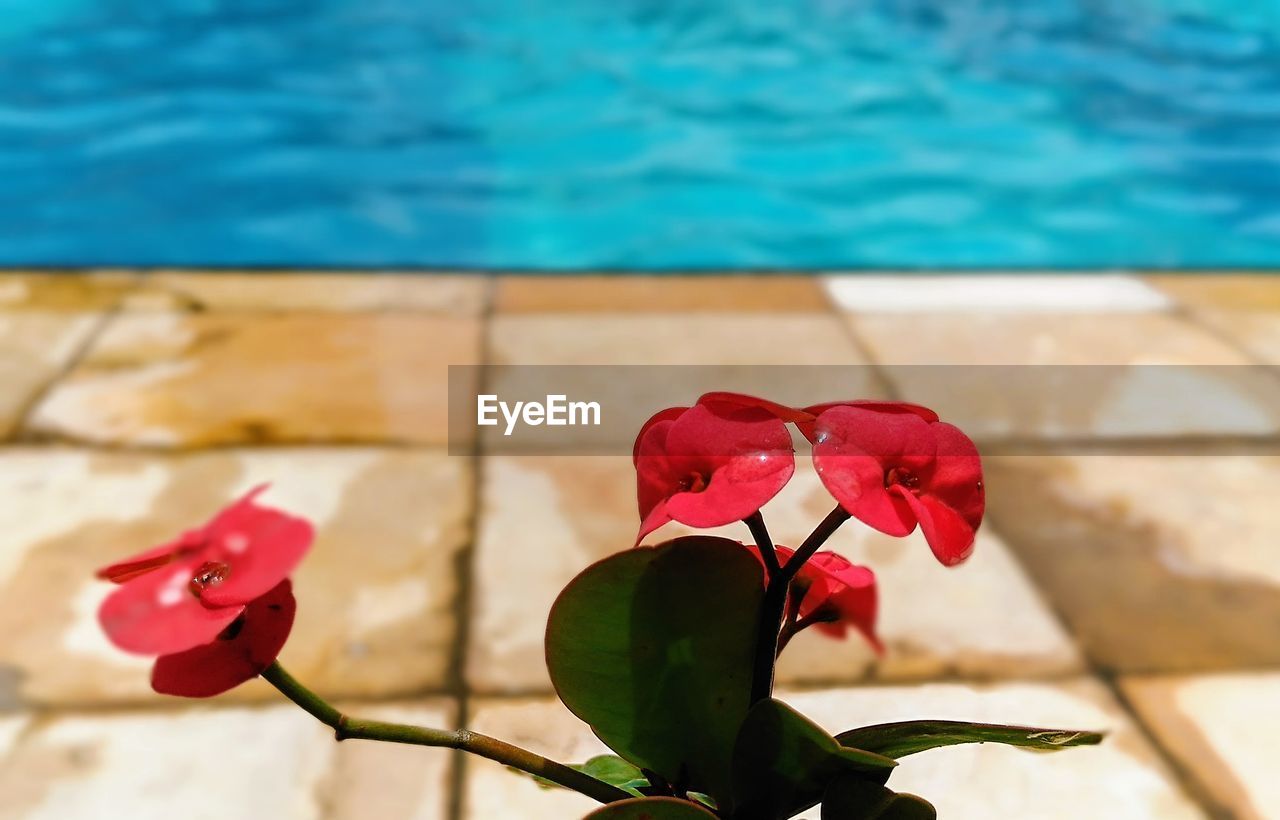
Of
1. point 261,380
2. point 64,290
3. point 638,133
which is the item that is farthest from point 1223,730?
point 638,133

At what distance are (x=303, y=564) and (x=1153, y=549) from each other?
45.5 inches

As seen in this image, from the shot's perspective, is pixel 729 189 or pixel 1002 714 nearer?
pixel 1002 714

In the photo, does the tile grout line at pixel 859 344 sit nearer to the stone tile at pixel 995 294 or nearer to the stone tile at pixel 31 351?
the stone tile at pixel 995 294

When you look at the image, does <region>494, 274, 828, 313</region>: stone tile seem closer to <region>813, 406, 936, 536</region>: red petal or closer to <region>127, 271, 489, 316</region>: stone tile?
<region>127, 271, 489, 316</region>: stone tile

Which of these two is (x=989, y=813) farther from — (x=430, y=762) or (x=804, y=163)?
(x=804, y=163)

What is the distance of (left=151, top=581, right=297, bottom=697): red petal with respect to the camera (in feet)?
1.31

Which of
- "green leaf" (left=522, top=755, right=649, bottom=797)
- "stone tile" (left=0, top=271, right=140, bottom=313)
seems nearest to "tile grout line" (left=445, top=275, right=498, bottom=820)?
"green leaf" (left=522, top=755, right=649, bottom=797)

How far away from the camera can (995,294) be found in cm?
241

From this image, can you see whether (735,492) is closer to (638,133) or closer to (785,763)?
(785,763)

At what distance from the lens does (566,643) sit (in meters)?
0.43

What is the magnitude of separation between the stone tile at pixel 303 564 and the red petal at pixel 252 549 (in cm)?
81

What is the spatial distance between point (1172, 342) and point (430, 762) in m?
1.73

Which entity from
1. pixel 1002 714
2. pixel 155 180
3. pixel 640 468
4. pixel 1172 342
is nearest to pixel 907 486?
pixel 640 468

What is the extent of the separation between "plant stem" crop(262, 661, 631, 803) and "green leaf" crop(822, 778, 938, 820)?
9 cm
